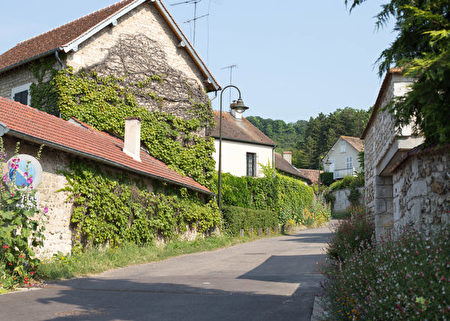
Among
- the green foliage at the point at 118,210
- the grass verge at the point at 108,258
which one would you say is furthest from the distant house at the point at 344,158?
the grass verge at the point at 108,258

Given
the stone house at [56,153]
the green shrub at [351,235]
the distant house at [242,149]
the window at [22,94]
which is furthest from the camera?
the distant house at [242,149]

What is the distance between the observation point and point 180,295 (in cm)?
796

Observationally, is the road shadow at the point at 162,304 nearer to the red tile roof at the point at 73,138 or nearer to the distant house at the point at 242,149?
the red tile roof at the point at 73,138

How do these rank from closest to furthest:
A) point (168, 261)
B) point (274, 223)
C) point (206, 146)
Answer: point (168, 261), point (206, 146), point (274, 223)

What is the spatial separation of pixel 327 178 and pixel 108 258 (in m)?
47.5

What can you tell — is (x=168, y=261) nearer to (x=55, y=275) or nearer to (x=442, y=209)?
(x=55, y=275)

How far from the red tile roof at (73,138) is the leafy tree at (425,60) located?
8.31 meters

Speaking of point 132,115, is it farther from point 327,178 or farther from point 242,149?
point 327,178

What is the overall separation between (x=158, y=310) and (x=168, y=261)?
23.5 ft

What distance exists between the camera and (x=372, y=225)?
10430mm

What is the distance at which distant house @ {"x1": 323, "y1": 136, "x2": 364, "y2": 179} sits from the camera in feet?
183

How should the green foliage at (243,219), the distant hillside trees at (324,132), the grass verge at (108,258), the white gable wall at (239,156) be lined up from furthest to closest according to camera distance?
the distant hillside trees at (324,132)
the white gable wall at (239,156)
the green foliage at (243,219)
the grass verge at (108,258)

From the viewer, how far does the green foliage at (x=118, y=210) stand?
12.6m

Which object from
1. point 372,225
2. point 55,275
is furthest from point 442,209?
point 55,275
